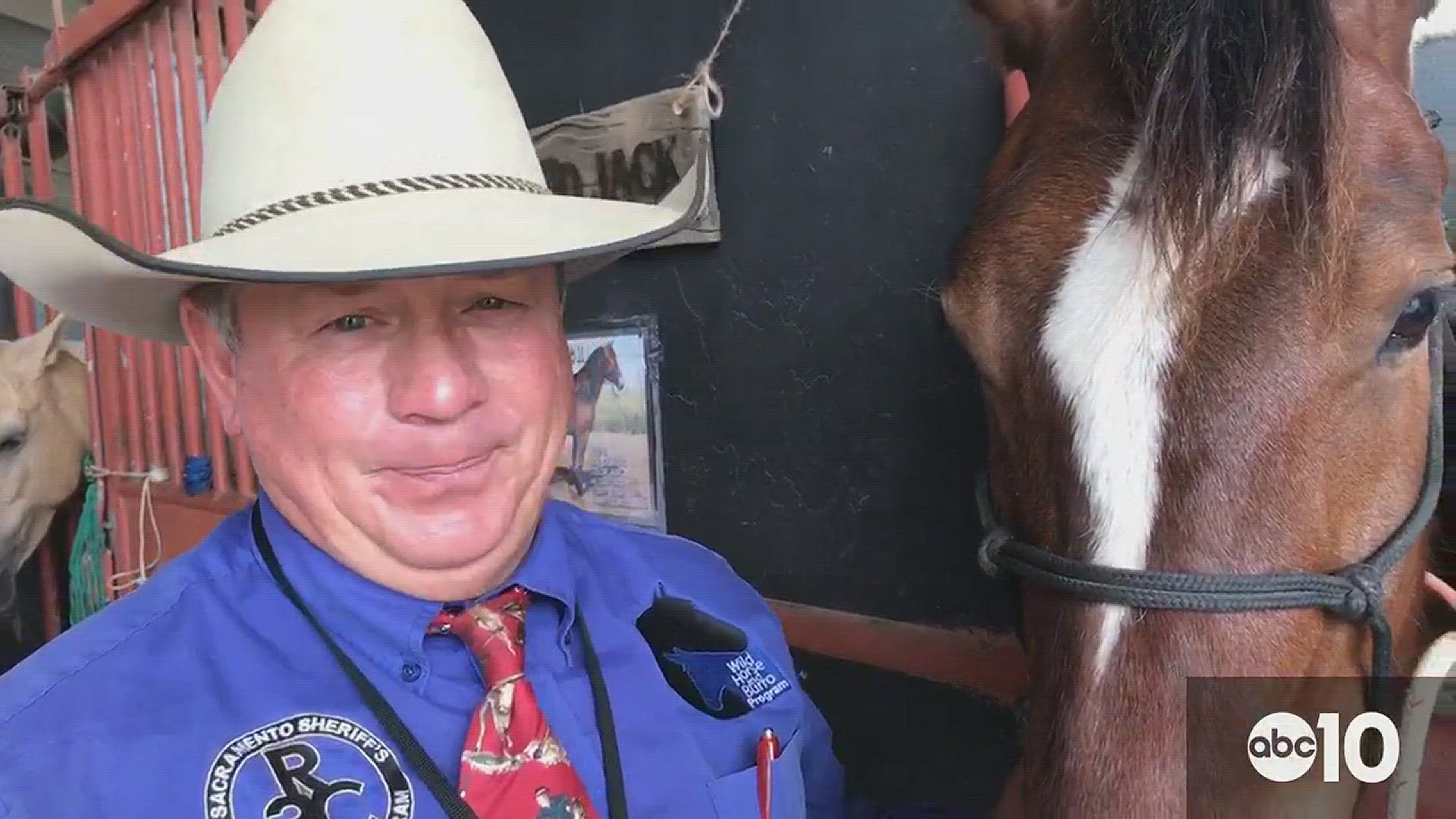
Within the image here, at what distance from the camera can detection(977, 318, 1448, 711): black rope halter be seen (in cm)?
73

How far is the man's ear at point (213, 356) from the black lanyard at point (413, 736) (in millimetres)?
104

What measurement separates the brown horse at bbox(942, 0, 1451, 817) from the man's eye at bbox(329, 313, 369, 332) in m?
0.57

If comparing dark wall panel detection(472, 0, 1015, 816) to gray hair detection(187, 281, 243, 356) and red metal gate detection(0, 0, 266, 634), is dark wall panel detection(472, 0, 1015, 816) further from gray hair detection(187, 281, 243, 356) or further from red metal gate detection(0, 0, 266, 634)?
red metal gate detection(0, 0, 266, 634)

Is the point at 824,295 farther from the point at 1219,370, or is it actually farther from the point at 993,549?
the point at 1219,370

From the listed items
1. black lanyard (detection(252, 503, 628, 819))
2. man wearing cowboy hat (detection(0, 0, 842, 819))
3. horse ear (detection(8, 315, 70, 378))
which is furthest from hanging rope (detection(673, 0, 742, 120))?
horse ear (detection(8, 315, 70, 378))

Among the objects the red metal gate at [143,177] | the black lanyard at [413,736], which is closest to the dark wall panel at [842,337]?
the black lanyard at [413,736]

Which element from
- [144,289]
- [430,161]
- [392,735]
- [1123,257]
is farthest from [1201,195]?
[144,289]

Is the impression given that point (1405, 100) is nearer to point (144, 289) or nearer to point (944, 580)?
point (944, 580)

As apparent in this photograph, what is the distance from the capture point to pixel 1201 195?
75 centimetres

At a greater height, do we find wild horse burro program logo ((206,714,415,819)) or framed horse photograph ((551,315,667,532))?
framed horse photograph ((551,315,667,532))

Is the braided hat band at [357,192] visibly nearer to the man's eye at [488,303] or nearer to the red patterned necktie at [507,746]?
the man's eye at [488,303]

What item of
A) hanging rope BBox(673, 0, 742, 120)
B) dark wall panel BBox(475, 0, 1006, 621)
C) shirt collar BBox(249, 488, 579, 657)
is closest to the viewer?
shirt collar BBox(249, 488, 579, 657)

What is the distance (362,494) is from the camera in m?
0.78

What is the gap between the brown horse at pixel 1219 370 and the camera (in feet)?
2.42
